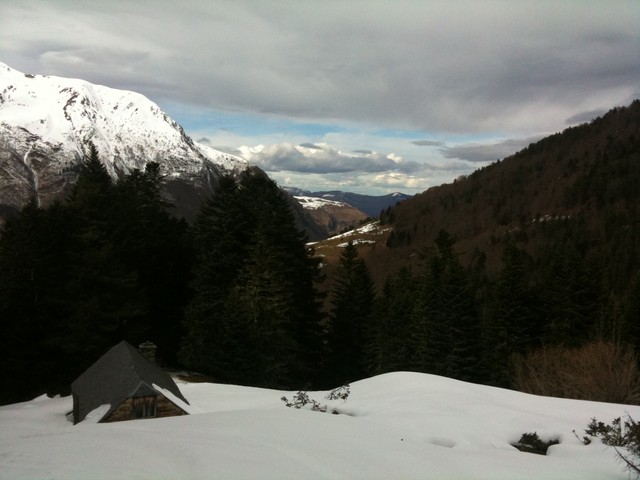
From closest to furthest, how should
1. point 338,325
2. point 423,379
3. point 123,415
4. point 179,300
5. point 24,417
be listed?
point 423,379 → point 123,415 → point 24,417 → point 179,300 → point 338,325

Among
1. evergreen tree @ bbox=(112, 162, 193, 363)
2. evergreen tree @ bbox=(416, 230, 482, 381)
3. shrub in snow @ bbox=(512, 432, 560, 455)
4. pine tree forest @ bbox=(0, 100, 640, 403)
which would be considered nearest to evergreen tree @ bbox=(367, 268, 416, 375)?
pine tree forest @ bbox=(0, 100, 640, 403)

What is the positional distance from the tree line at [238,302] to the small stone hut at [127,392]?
9081mm

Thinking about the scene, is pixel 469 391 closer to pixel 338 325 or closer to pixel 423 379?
pixel 423 379

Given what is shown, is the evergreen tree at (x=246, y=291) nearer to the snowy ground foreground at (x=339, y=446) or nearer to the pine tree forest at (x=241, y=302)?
the pine tree forest at (x=241, y=302)

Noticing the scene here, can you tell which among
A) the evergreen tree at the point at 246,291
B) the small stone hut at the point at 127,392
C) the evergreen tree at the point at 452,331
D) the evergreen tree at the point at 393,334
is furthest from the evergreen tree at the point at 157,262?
the evergreen tree at the point at 452,331

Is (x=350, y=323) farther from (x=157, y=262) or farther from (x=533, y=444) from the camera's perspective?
(x=533, y=444)

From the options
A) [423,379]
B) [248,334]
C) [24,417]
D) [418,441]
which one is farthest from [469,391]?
[24,417]

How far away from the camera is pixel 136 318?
40094 millimetres

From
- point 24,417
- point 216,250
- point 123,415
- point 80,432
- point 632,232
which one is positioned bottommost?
point 24,417

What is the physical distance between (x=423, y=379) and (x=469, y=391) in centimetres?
238

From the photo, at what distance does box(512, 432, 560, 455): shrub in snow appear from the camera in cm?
1137

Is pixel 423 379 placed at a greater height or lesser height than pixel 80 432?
lesser

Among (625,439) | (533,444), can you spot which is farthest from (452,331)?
(625,439)

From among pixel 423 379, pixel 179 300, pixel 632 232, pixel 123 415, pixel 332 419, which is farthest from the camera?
pixel 632 232
